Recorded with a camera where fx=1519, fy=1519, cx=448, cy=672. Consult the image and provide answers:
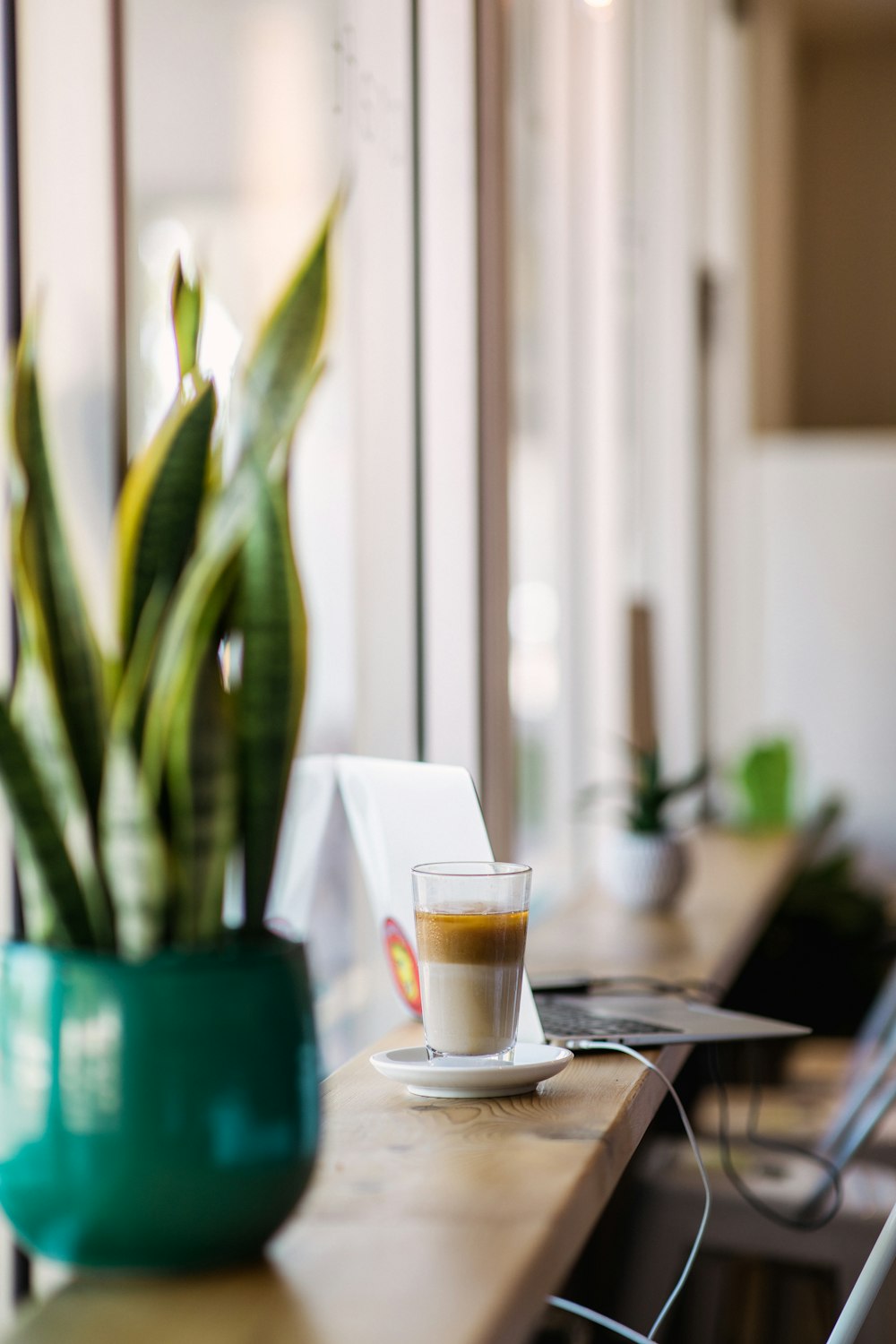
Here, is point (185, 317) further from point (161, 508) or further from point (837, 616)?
point (837, 616)

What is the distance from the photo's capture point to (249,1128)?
81cm

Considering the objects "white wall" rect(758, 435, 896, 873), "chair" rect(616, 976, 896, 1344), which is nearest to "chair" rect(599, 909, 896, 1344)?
"chair" rect(616, 976, 896, 1344)

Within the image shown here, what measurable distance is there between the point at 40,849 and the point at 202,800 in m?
0.09

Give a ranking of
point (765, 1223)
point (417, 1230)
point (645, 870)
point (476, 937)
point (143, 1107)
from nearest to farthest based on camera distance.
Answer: point (143, 1107)
point (417, 1230)
point (476, 937)
point (765, 1223)
point (645, 870)

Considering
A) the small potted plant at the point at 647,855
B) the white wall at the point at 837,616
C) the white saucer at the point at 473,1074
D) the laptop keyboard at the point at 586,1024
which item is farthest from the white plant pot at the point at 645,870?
the white wall at the point at 837,616

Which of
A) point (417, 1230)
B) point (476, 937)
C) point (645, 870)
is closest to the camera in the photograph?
point (417, 1230)

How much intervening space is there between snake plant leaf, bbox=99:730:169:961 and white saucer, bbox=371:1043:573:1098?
0.39 meters

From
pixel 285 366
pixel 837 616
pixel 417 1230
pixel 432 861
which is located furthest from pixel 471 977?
pixel 837 616

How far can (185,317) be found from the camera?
3.12 ft

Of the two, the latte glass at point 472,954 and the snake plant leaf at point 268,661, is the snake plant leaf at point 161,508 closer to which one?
the snake plant leaf at point 268,661

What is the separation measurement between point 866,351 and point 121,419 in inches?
170

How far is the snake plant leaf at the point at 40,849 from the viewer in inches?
32.3

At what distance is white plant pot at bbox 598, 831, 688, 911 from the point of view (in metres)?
2.30

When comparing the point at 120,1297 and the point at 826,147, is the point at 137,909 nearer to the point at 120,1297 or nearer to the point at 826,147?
the point at 120,1297
